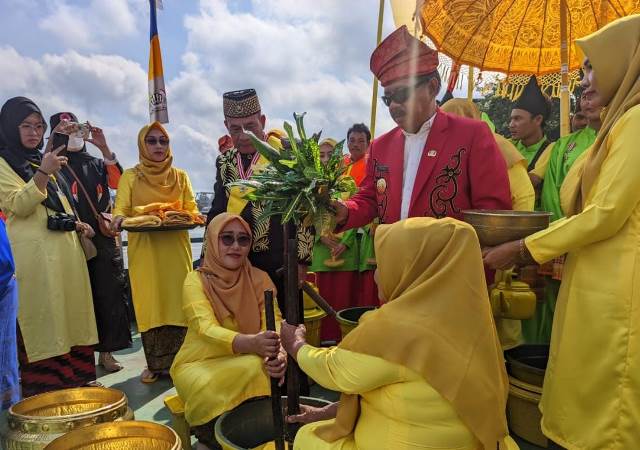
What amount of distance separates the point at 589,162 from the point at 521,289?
41.0 inches

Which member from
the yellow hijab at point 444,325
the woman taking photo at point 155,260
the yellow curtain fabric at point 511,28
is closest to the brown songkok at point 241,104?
the woman taking photo at point 155,260

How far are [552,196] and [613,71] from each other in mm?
1575

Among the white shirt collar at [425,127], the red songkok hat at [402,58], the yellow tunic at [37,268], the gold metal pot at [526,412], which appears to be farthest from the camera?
the yellow tunic at [37,268]

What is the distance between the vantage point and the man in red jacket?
2.56m

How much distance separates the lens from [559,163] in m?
3.65

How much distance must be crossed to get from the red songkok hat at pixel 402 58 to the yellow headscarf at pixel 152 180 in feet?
8.26

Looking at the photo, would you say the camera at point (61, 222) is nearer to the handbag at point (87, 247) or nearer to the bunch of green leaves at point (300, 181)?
the handbag at point (87, 247)

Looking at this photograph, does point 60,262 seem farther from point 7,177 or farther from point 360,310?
point 360,310

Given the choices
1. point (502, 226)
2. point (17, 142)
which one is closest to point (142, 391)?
point (17, 142)

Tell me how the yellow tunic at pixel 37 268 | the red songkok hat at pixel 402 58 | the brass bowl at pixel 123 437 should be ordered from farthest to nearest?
1. the yellow tunic at pixel 37 268
2. the red songkok hat at pixel 402 58
3. the brass bowl at pixel 123 437

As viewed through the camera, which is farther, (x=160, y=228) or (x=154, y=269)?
(x=154, y=269)

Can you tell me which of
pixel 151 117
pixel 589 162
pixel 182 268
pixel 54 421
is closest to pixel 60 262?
pixel 182 268

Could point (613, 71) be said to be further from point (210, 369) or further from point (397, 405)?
point (210, 369)

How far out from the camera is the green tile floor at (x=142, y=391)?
3605mm
